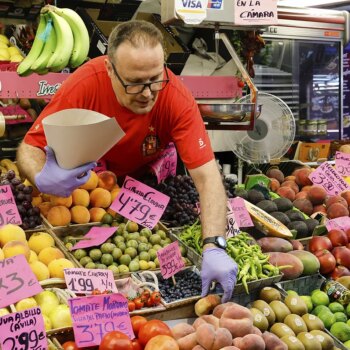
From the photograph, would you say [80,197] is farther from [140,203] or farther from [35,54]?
[35,54]

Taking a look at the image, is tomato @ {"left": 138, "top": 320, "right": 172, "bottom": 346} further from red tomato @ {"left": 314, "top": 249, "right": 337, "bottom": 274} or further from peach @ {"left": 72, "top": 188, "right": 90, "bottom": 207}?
red tomato @ {"left": 314, "top": 249, "right": 337, "bottom": 274}

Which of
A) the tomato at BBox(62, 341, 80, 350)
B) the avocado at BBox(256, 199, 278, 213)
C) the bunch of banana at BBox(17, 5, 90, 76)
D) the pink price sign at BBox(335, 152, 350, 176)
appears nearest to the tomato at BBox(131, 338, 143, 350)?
the tomato at BBox(62, 341, 80, 350)

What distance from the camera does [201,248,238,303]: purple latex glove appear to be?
2.17 metres

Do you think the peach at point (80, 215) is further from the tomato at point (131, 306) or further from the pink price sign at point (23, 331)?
the pink price sign at point (23, 331)

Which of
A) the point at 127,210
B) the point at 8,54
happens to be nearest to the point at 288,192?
the point at 127,210

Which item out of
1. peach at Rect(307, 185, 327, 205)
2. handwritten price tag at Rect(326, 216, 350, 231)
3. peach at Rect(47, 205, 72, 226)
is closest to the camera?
peach at Rect(47, 205, 72, 226)

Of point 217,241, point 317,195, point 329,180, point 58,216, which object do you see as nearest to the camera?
point 217,241

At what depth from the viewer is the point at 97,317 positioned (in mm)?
1898

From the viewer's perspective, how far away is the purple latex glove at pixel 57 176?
217 centimetres

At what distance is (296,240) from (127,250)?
980 mm

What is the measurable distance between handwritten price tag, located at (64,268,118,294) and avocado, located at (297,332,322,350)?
2.43 ft

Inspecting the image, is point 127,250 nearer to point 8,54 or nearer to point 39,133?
point 39,133

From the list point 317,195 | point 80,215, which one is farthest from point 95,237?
point 317,195

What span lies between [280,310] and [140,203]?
887 mm
